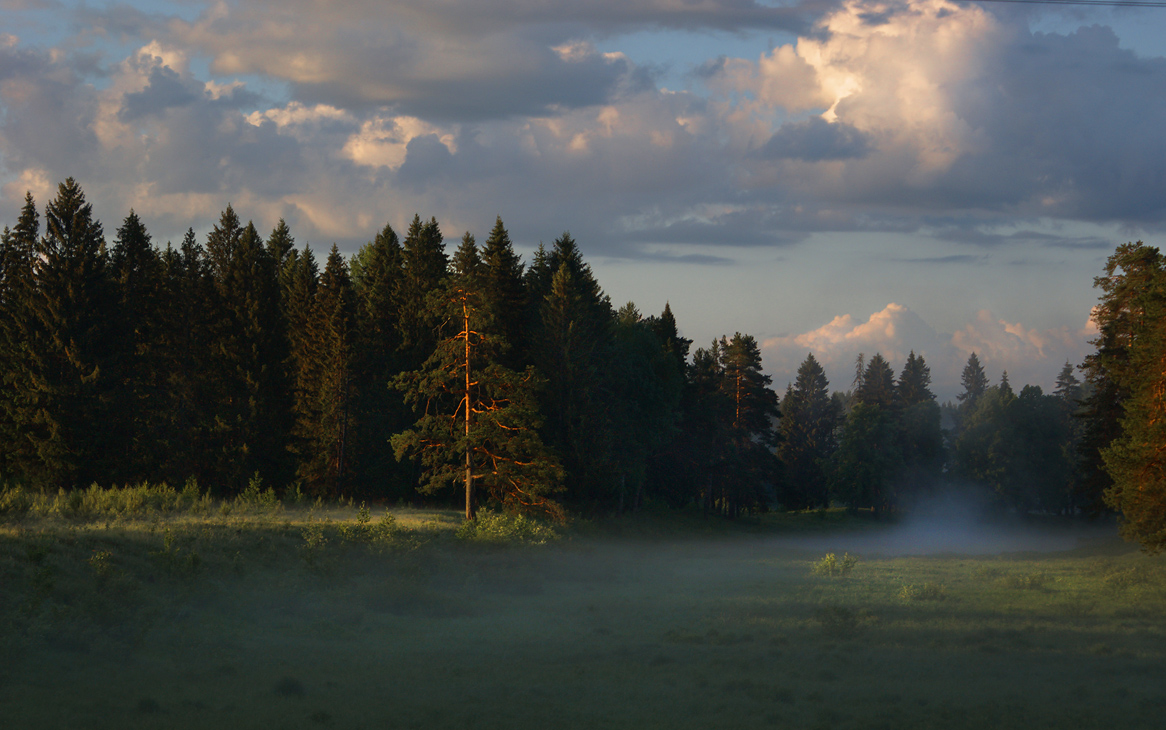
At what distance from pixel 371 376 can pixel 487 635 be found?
110ft

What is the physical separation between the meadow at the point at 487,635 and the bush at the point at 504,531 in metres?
0.26

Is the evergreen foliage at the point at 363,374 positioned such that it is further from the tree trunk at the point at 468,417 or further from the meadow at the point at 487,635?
the meadow at the point at 487,635

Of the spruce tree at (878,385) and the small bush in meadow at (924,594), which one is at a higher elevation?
the spruce tree at (878,385)

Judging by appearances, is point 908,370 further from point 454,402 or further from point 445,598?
point 445,598

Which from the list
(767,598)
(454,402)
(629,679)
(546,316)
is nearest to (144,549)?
(629,679)

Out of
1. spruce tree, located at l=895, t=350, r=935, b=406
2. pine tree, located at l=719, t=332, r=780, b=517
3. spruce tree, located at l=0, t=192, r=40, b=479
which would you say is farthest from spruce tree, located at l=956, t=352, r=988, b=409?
spruce tree, located at l=0, t=192, r=40, b=479

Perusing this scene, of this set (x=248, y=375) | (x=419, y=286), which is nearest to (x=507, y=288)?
(x=419, y=286)

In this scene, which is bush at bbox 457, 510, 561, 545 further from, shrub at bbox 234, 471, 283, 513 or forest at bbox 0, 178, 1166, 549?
shrub at bbox 234, 471, 283, 513

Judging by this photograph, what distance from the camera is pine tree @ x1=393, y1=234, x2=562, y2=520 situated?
118ft

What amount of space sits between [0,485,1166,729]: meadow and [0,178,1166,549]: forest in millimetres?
6810

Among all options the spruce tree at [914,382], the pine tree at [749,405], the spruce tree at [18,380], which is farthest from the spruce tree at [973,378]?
the spruce tree at [18,380]

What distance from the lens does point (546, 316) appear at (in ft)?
153

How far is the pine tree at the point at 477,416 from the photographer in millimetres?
35906

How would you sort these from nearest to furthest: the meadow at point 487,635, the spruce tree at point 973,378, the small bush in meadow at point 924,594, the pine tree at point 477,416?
the meadow at point 487,635
the small bush in meadow at point 924,594
the pine tree at point 477,416
the spruce tree at point 973,378
